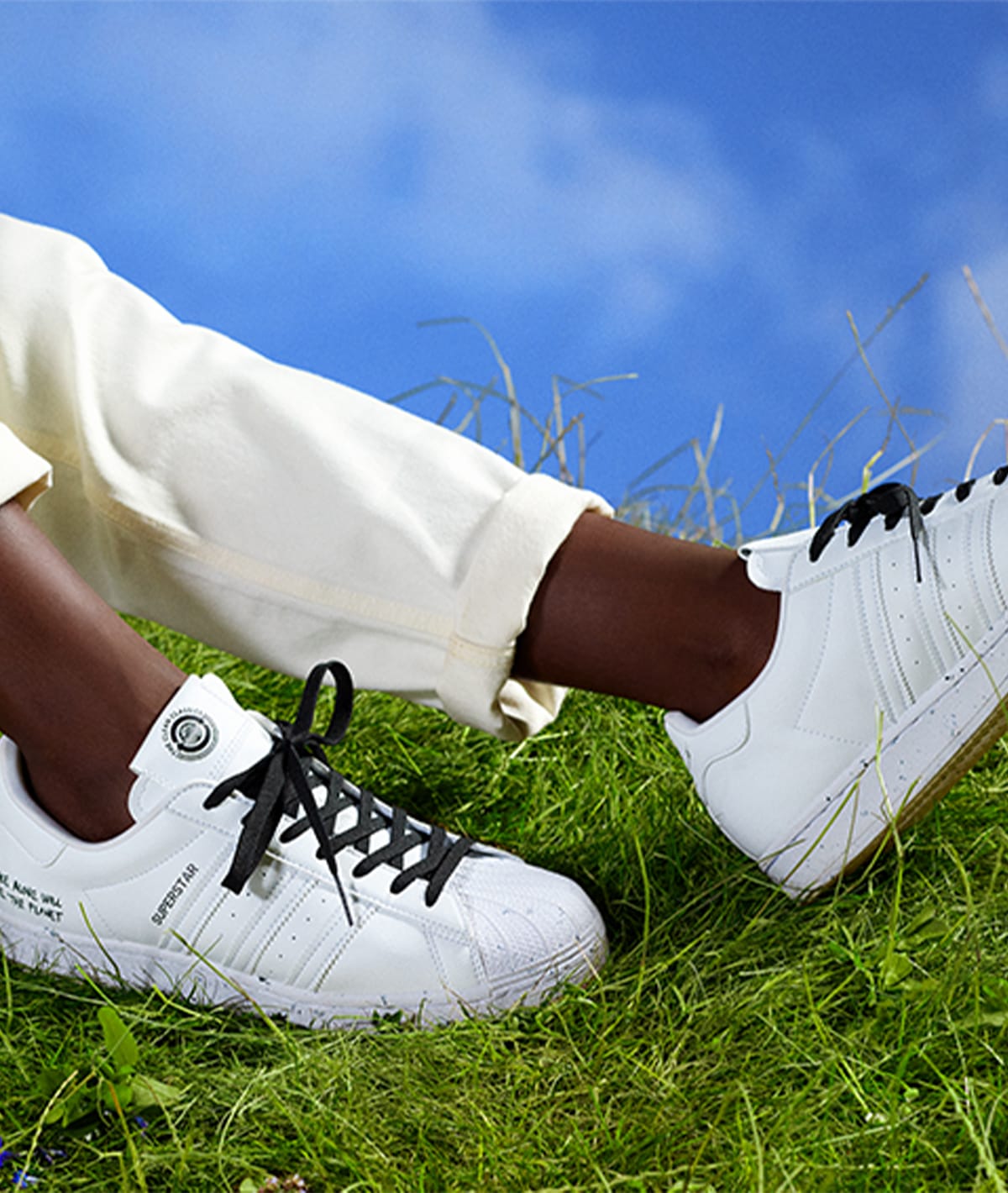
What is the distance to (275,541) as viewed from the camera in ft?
3.20

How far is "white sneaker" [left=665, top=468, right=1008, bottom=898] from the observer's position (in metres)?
0.89

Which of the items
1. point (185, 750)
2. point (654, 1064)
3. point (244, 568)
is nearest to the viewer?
point (654, 1064)

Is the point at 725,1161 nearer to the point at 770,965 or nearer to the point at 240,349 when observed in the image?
the point at 770,965

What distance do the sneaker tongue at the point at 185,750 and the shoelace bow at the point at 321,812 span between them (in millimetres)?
16

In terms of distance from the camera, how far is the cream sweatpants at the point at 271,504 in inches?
37.4

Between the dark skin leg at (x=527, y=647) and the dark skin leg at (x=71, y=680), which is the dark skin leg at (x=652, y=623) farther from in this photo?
the dark skin leg at (x=71, y=680)

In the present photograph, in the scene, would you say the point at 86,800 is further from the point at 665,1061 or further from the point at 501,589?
the point at 665,1061

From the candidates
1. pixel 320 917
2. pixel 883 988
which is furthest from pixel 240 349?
pixel 883 988

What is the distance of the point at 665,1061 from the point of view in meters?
0.79

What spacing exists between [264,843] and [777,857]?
384mm

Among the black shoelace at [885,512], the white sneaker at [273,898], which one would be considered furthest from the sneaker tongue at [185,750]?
the black shoelace at [885,512]

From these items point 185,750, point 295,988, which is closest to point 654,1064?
point 295,988

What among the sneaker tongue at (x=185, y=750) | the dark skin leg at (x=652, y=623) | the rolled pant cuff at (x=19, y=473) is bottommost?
the sneaker tongue at (x=185, y=750)

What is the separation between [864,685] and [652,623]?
0.16m
